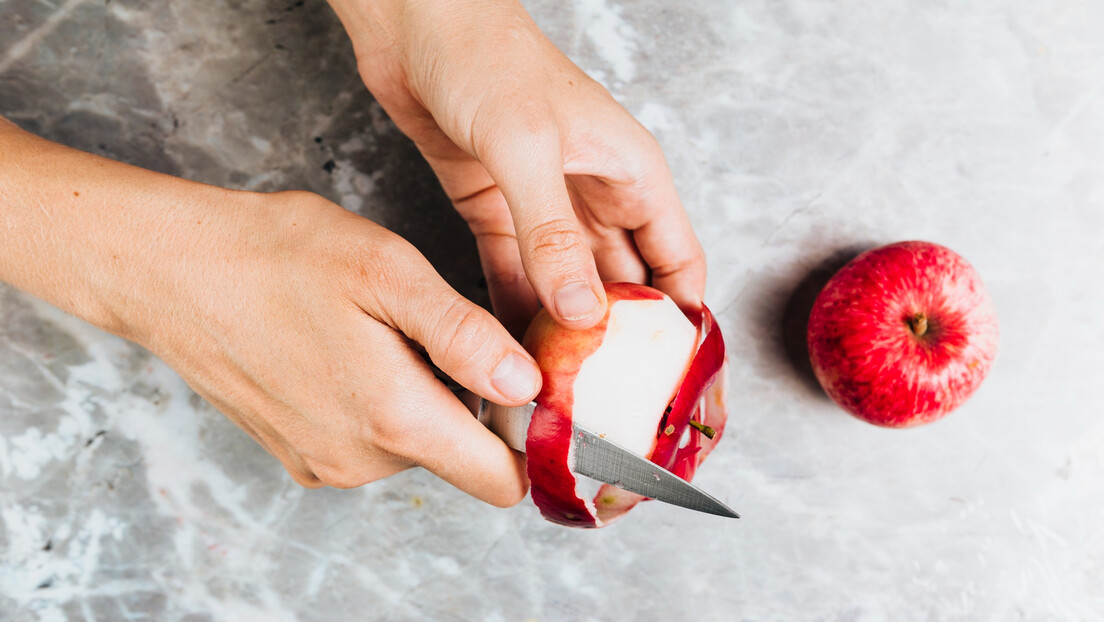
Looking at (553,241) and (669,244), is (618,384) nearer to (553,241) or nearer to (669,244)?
(553,241)

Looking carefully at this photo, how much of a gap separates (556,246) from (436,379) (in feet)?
0.93

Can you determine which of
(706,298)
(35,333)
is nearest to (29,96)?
(35,333)

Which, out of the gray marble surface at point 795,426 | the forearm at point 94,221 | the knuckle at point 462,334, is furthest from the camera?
the gray marble surface at point 795,426

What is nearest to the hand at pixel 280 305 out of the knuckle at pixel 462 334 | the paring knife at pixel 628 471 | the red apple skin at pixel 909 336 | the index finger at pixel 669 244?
the knuckle at pixel 462 334

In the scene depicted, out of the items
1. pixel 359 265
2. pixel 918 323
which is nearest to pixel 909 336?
pixel 918 323

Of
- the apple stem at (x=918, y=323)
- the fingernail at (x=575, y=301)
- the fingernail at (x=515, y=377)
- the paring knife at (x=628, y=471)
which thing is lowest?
the paring knife at (x=628, y=471)

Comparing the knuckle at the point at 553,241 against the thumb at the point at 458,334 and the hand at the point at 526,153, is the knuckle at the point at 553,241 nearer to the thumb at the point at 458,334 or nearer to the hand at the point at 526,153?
the hand at the point at 526,153

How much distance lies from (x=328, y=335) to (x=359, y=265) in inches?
4.7

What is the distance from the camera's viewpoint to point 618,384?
3.31 ft

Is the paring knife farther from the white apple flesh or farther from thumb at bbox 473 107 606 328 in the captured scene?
thumb at bbox 473 107 606 328

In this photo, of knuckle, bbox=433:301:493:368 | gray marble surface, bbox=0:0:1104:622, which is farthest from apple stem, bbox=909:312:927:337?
knuckle, bbox=433:301:493:368

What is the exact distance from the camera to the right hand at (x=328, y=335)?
947 mm

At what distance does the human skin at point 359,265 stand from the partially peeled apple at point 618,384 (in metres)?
0.06

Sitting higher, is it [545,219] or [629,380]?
[545,219]
